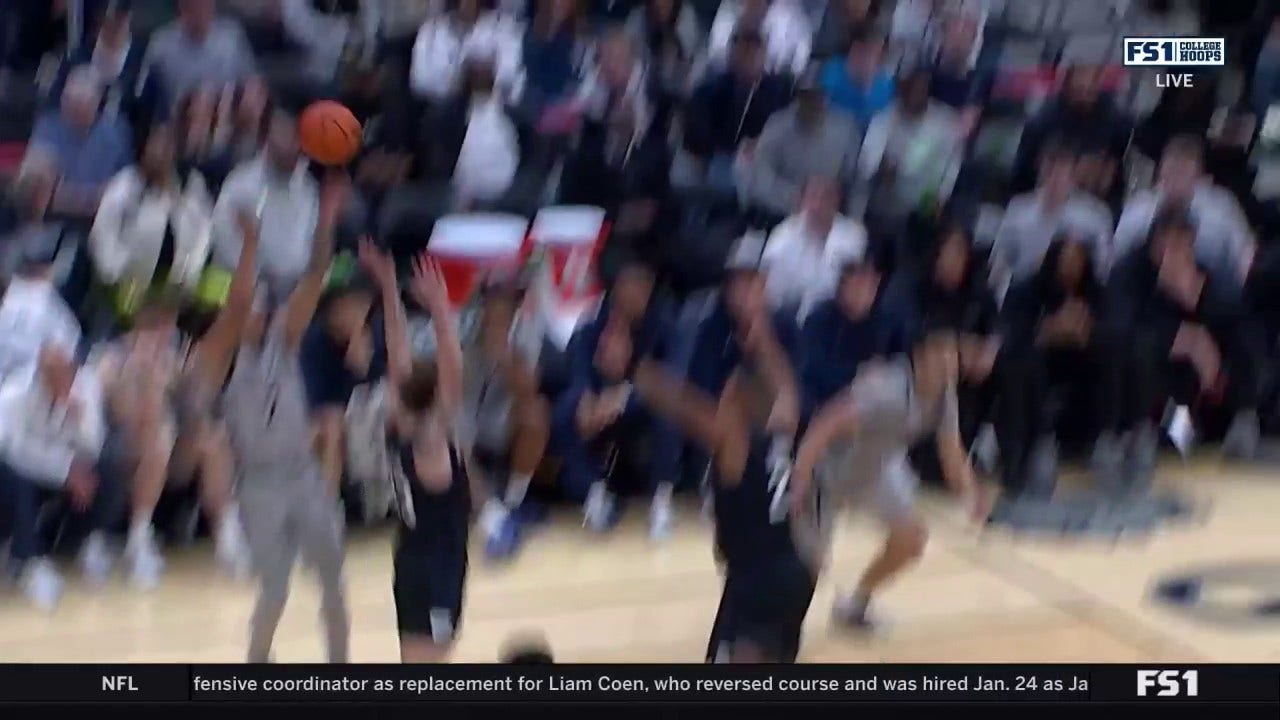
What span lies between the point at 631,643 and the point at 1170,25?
104 centimetres

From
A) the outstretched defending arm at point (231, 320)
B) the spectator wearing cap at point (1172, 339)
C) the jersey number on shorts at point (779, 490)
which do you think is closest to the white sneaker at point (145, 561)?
the outstretched defending arm at point (231, 320)

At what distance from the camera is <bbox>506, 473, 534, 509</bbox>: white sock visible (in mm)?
1891

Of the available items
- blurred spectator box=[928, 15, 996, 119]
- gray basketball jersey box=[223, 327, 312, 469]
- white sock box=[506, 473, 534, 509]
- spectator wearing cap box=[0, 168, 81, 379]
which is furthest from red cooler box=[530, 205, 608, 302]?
spectator wearing cap box=[0, 168, 81, 379]

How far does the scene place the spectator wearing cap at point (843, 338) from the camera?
1871 mm

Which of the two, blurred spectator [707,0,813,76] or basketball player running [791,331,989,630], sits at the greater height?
blurred spectator [707,0,813,76]

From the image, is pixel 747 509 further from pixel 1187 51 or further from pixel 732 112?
pixel 1187 51

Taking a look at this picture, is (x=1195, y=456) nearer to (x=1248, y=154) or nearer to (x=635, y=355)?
(x=1248, y=154)

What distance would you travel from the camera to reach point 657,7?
1.98 metres

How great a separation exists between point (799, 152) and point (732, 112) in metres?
0.12

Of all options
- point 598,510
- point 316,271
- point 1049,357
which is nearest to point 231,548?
point 316,271

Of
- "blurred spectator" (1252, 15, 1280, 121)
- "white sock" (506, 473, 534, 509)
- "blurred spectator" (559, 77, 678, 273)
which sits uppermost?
"blurred spectator" (1252, 15, 1280, 121)

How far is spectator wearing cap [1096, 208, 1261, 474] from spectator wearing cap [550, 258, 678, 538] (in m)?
0.66

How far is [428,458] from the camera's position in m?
1.85

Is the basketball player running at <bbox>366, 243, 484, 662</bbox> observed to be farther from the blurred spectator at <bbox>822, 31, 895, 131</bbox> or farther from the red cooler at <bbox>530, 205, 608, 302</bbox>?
the blurred spectator at <bbox>822, 31, 895, 131</bbox>
